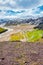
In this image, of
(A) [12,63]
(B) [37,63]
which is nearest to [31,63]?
(B) [37,63]

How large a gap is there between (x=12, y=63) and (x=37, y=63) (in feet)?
10.7

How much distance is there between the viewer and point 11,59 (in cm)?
3056

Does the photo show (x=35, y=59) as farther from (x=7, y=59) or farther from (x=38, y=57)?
(x=7, y=59)

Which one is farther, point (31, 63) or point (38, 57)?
point (38, 57)

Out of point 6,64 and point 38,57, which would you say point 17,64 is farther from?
point 38,57

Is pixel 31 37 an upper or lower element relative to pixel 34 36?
upper

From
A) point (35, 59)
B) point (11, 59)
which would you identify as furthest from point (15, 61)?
point (35, 59)

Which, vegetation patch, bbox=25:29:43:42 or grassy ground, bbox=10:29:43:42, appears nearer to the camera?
vegetation patch, bbox=25:29:43:42

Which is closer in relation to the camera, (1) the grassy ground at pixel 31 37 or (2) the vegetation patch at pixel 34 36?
(2) the vegetation patch at pixel 34 36

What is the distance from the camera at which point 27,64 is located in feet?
91.6

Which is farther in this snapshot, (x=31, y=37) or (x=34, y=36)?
(x=31, y=37)

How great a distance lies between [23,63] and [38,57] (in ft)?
15.0

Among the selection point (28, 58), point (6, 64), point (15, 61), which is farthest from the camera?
point (28, 58)

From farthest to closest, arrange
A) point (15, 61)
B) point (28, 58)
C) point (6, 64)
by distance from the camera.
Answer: point (28, 58), point (15, 61), point (6, 64)
